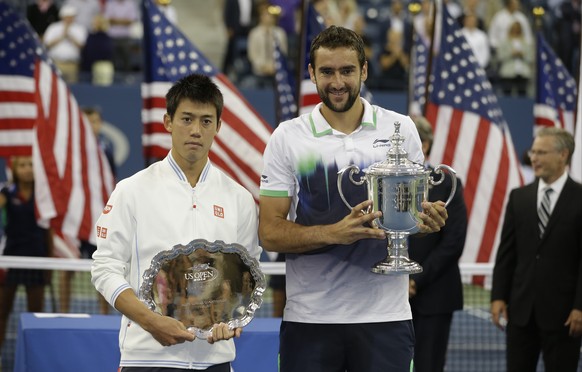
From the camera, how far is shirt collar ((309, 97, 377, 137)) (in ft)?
17.9

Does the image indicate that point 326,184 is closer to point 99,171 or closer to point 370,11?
point 99,171

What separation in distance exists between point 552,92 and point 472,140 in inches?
36.1

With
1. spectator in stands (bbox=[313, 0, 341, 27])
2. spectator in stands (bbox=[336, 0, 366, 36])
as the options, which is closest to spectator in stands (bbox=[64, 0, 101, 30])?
spectator in stands (bbox=[313, 0, 341, 27])

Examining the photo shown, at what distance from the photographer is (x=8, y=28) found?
10.4m

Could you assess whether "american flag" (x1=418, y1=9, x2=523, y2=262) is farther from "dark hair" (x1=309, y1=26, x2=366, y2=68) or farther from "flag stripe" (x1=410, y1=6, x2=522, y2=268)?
"dark hair" (x1=309, y1=26, x2=366, y2=68)

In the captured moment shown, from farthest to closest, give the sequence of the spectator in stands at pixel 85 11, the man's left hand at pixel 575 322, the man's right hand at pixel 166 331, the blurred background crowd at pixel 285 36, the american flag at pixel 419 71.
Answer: the spectator in stands at pixel 85 11, the blurred background crowd at pixel 285 36, the american flag at pixel 419 71, the man's left hand at pixel 575 322, the man's right hand at pixel 166 331

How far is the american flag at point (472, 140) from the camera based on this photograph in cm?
1048

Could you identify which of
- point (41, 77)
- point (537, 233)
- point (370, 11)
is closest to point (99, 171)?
point (41, 77)

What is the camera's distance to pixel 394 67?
17297 millimetres

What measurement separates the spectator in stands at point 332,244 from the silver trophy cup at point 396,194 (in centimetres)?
15

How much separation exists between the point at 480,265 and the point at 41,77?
4.10m

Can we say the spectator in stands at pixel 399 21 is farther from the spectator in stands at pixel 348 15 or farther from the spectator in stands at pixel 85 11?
the spectator in stands at pixel 85 11

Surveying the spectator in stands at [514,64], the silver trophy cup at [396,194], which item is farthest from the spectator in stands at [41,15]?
the silver trophy cup at [396,194]

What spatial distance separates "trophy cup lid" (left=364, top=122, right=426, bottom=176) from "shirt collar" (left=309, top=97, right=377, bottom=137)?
16 centimetres
